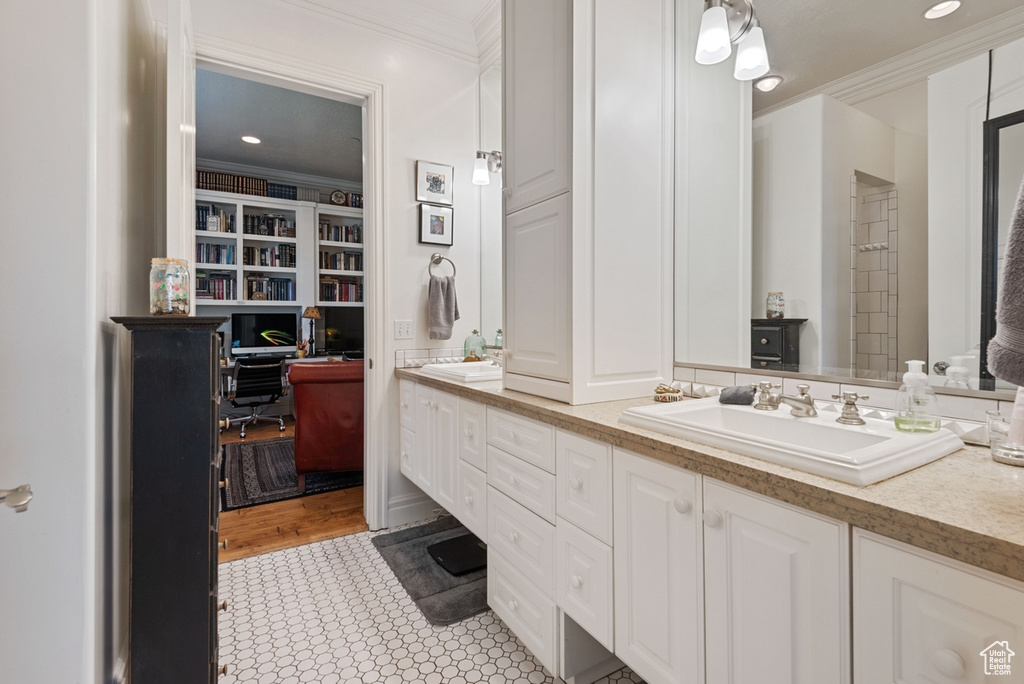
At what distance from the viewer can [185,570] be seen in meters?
1.21

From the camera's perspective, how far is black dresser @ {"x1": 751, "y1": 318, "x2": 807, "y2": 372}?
4.54 ft

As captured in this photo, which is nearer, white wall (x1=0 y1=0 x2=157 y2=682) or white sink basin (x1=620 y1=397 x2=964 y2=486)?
white sink basin (x1=620 y1=397 x2=964 y2=486)

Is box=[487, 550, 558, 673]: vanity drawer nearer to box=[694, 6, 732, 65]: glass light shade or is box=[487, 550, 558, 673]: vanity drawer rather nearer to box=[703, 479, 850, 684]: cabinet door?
box=[703, 479, 850, 684]: cabinet door

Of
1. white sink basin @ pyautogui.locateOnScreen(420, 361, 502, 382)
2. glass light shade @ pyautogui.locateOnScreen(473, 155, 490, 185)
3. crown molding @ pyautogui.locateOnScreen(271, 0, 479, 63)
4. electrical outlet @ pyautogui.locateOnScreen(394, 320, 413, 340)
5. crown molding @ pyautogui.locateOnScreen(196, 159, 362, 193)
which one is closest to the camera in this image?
white sink basin @ pyautogui.locateOnScreen(420, 361, 502, 382)

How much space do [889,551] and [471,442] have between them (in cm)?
139

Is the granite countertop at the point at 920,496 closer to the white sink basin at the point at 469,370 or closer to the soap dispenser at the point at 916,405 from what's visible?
the soap dispenser at the point at 916,405

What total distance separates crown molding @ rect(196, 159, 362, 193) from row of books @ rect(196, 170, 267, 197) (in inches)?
3.7

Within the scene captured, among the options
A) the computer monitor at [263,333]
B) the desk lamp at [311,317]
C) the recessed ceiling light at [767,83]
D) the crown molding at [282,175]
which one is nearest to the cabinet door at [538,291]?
the recessed ceiling light at [767,83]

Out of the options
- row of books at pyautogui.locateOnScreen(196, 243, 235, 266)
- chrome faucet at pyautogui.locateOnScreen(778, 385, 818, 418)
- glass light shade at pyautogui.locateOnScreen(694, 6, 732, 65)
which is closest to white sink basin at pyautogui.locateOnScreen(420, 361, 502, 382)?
chrome faucet at pyautogui.locateOnScreen(778, 385, 818, 418)

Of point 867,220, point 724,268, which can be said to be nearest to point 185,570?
point 724,268

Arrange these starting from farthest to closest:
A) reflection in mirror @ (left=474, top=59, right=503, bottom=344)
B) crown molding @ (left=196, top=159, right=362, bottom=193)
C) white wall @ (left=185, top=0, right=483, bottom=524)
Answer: crown molding @ (left=196, top=159, right=362, bottom=193) < reflection in mirror @ (left=474, top=59, right=503, bottom=344) < white wall @ (left=185, top=0, right=483, bottom=524)

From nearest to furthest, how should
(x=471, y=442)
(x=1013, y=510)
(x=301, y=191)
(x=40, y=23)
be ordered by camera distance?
(x=1013, y=510), (x=40, y=23), (x=471, y=442), (x=301, y=191)

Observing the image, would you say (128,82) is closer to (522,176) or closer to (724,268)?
(522,176)

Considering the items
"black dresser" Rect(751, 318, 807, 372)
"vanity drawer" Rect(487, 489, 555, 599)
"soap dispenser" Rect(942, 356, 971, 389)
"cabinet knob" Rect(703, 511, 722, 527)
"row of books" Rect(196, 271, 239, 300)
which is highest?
"row of books" Rect(196, 271, 239, 300)
